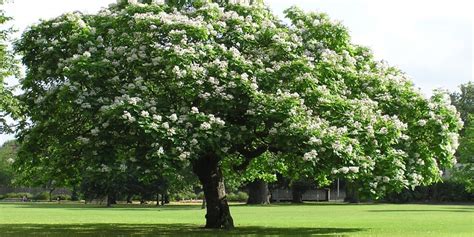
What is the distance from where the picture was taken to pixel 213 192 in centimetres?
2758

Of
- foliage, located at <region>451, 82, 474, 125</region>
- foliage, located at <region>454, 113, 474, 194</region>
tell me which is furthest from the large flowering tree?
foliage, located at <region>451, 82, 474, 125</region>

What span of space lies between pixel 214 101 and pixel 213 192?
662cm

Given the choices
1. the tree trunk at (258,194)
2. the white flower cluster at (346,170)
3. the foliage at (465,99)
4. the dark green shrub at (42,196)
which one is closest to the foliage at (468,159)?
the tree trunk at (258,194)

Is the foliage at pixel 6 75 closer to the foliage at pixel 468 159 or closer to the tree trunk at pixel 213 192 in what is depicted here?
the tree trunk at pixel 213 192

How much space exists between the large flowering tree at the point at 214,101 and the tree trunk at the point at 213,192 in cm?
6

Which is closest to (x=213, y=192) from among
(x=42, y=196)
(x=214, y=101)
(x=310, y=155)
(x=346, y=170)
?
(x=214, y=101)

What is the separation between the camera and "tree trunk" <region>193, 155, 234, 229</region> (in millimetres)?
27453

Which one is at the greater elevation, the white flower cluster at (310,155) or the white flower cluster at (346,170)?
the white flower cluster at (310,155)

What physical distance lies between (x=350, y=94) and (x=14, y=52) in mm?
13770

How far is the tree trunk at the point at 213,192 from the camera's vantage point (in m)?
27.5

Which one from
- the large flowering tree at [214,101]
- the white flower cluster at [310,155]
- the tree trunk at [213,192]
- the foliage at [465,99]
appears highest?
the foliage at [465,99]

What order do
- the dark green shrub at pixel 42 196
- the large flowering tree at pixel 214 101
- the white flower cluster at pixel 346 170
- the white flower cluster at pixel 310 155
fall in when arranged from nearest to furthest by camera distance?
the white flower cluster at pixel 310 155 < the white flower cluster at pixel 346 170 < the large flowering tree at pixel 214 101 < the dark green shrub at pixel 42 196

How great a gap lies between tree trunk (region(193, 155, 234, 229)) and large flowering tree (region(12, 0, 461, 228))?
60mm

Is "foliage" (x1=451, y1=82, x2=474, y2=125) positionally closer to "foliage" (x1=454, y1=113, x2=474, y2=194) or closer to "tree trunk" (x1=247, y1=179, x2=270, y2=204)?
"foliage" (x1=454, y1=113, x2=474, y2=194)
